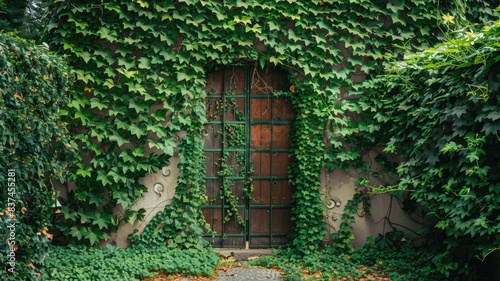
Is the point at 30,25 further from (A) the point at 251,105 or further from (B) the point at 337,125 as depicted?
(B) the point at 337,125

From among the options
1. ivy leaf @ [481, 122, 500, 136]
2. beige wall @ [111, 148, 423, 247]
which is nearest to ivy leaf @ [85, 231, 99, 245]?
beige wall @ [111, 148, 423, 247]

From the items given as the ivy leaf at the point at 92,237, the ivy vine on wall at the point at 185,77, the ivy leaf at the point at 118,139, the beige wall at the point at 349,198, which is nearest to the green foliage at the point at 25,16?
the ivy vine on wall at the point at 185,77

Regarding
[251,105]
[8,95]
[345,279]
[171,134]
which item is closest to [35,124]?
[8,95]

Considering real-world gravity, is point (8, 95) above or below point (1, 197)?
above

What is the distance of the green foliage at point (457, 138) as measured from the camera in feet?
15.2

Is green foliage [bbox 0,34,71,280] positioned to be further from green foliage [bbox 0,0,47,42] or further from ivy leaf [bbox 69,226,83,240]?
green foliage [bbox 0,0,47,42]

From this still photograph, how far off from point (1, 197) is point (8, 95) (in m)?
0.82

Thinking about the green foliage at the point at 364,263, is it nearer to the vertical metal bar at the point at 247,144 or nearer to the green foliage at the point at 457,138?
the green foliage at the point at 457,138

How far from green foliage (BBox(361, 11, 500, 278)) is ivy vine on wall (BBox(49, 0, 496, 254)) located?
3.15 feet

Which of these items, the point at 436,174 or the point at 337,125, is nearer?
the point at 436,174

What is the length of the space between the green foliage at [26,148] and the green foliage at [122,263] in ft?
1.82

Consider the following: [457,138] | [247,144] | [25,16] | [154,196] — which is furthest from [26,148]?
[25,16]

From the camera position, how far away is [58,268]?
5.45 meters

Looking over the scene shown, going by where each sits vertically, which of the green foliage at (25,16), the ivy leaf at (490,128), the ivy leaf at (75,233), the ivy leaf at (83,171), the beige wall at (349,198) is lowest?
the ivy leaf at (75,233)
